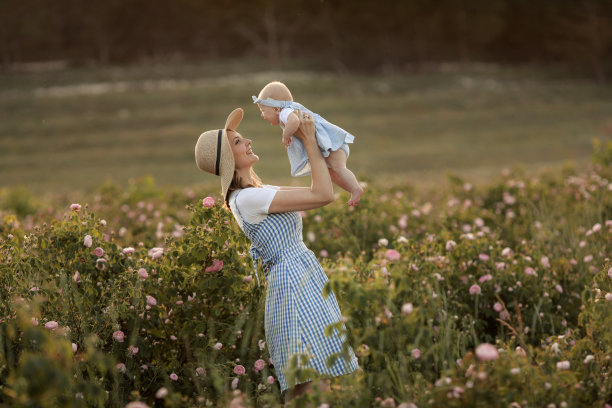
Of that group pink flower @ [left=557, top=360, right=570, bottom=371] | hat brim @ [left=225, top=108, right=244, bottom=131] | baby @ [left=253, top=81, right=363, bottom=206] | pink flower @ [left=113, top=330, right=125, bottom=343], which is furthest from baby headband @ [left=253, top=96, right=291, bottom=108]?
pink flower @ [left=557, top=360, right=570, bottom=371]

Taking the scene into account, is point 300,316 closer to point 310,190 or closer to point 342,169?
point 310,190

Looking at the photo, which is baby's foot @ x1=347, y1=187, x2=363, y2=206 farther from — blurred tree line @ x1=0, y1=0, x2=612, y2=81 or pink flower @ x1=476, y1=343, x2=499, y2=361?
blurred tree line @ x1=0, y1=0, x2=612, y2=81

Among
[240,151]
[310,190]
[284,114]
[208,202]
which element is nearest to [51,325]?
[208,202]

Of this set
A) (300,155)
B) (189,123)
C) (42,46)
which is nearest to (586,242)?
(300,155)

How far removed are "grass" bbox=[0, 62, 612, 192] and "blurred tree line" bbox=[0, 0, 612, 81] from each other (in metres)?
3.03

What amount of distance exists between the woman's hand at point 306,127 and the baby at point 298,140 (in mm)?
33

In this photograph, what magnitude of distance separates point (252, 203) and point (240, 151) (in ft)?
0.99

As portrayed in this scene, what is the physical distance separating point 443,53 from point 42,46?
83.9 ft

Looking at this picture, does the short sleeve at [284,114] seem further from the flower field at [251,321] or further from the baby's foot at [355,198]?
the flower field at [251,321]

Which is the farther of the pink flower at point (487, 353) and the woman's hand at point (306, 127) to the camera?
the woman's hand at point (306, 127)

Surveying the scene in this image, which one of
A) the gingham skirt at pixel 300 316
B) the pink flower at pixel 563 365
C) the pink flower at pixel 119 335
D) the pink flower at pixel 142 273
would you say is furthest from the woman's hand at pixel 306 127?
the pink flower at pixel 563 365

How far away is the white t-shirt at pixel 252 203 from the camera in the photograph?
2934mm

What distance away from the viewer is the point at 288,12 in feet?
132

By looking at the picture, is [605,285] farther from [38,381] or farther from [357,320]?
[38,381]
